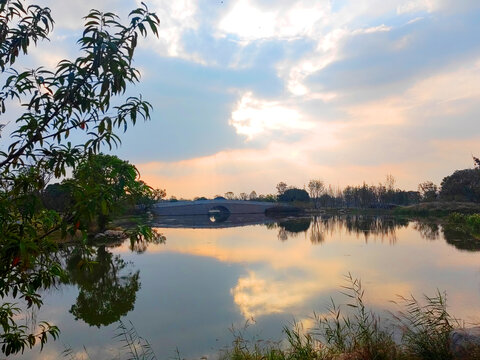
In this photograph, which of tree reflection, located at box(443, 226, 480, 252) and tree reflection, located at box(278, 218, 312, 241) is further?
tree reflection, located at box(278, 218, 312, 241)

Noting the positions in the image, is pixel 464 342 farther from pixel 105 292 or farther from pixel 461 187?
pixel 461 187

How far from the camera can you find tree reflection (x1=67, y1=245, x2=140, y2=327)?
9383mm

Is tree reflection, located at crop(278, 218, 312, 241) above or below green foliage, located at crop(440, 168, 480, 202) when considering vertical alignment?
below

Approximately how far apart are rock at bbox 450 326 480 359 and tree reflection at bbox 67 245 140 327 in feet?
19.0

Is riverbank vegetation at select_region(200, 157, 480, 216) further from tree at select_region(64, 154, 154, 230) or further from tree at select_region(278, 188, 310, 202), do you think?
tree at select_region(64, 154, 154, 230)

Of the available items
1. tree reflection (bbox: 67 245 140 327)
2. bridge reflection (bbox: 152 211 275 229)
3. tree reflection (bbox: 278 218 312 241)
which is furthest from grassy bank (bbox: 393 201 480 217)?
tree reflection (bbox: 67 245 140 327)

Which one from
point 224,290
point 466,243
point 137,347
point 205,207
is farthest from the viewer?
point 205,207

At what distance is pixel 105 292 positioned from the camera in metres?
11.7

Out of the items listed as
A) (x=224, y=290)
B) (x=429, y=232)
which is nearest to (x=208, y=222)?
(x=429, y=232)

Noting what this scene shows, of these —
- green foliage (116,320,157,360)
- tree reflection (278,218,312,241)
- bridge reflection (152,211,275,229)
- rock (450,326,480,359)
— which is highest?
rock (450,326,480,359)

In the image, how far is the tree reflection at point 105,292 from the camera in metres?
9.38

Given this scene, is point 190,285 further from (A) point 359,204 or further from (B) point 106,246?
(A) point 359,204

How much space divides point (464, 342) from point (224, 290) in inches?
305

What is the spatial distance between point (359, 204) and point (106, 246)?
206 feet
